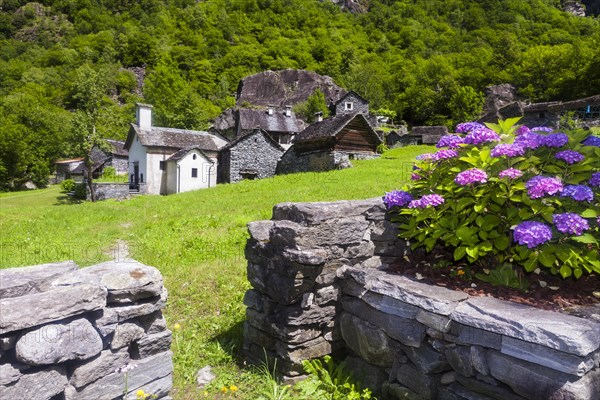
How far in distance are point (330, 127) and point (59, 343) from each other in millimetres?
30560

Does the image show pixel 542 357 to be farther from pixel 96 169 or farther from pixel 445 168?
pixel 96 169

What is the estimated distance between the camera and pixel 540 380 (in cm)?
232

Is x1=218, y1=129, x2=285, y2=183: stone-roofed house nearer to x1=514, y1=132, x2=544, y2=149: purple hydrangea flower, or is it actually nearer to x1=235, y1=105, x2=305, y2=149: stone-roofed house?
x1=235, y1=105, x2=305, y2=149: stone-roofed house

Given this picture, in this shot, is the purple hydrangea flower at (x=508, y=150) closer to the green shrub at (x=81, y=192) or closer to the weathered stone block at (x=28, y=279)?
the weathered stone block at (x=28, y=279)

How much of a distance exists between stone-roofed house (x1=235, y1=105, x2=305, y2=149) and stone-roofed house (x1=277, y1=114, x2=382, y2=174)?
13.5 m

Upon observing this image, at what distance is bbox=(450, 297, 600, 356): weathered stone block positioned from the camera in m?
2.17

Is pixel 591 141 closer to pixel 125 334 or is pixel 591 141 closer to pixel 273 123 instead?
pixel 125 334

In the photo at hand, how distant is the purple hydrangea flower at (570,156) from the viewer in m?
3.12

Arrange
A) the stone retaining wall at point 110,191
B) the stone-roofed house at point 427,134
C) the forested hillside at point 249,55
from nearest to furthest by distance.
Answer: the stone retaining wall at point 110,191 < the stone-roofed house at point 427,134 < the forested hillside at point 249,55

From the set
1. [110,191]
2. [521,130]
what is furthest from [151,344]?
[110,191]

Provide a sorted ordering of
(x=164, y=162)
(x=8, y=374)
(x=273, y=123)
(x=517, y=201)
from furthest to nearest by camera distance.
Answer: (x=273, y=123)
(x=164, y=162)
(x=517, y=201)
(x=8, y=374)

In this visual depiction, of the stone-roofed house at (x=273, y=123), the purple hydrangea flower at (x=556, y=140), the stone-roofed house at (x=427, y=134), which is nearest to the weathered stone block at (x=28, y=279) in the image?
the purple hydrangea flower at (x=556, y=140)

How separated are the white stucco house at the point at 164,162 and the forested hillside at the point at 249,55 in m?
4.88

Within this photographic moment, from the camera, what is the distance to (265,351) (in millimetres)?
4102
